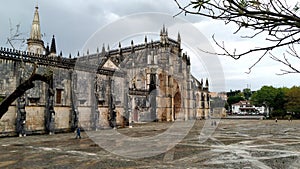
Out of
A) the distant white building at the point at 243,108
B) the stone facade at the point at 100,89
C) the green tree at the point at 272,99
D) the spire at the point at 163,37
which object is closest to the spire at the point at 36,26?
the stone facade at the point at 100,89

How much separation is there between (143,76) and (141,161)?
132 feet

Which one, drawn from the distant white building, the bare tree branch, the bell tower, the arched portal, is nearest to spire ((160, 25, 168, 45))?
the arched portal

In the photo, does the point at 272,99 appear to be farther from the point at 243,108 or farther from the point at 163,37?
the point at 243,108

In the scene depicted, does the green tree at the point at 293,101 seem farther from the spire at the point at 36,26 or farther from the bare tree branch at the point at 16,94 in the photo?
the bare tree branch at the point at 16,94

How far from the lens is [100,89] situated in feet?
109

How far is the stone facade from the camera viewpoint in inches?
980

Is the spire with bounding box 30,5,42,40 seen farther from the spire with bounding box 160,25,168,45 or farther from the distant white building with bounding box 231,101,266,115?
the distant white building with bounding box 231,101,266,115

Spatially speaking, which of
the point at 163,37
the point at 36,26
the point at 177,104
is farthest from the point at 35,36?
the point at 177,104

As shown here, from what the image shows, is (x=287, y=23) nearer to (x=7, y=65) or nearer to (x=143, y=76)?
(x=7, y=65)

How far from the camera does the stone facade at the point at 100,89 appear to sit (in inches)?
980

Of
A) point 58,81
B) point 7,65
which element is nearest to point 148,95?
point 58,81

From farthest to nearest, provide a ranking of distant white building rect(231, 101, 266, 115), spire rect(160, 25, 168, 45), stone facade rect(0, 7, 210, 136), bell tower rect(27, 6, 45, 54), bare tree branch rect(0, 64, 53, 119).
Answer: distant white building rect(231, 101, 266, 115) → spire rect(160, 25, 168, 45) → bell tower rect(27, 6, 45, 54) → stone facade rect(0, 7, 210, 136) → bare tree branch rect(0, 64, 53, 119)

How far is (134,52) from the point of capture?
57000mm

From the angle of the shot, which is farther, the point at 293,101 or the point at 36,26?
the point at 293,101
